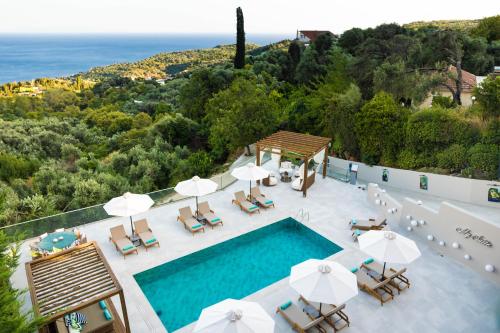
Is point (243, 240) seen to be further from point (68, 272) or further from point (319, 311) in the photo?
point (68, 272)

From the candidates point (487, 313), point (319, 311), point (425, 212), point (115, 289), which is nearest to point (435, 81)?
point (425, 212)

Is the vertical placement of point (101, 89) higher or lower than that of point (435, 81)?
lower

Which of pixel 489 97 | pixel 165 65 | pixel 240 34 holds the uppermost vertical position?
pixel 240 34

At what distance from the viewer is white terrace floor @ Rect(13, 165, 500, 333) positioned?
9.23 meters

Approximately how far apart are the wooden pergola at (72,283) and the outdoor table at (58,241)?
94.5 inches

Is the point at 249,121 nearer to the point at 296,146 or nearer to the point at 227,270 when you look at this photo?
the point at 296,146

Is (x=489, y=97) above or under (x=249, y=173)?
above

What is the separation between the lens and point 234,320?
23.0 ft

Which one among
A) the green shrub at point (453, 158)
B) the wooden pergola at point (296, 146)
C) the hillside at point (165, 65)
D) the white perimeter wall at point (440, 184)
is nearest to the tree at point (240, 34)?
the wooden pergola at point (296, 146)

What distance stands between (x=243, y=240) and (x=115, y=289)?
6505 mm

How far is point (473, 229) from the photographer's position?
36.3ft

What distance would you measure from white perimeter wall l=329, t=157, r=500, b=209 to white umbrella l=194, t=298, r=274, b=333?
13.1 meters

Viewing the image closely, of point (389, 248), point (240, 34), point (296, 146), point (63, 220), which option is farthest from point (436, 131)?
point (240, 34)

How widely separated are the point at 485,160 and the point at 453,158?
139cm
